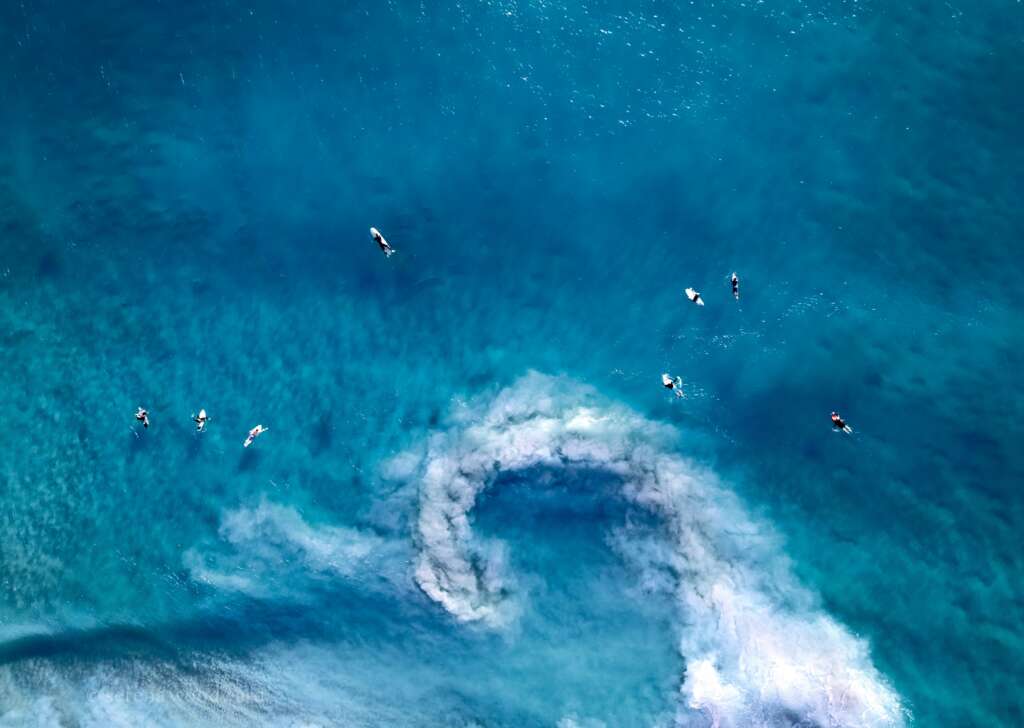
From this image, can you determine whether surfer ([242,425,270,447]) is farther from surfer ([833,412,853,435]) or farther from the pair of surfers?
surfer ([833,412,853,435])

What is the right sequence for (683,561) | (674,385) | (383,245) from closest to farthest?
1. (683,561)
2. (674,385)
3. (383,245)

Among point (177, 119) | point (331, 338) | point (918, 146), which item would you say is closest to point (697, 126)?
point (918, 146)

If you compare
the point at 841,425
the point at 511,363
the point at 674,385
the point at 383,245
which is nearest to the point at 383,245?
the point at 383,245

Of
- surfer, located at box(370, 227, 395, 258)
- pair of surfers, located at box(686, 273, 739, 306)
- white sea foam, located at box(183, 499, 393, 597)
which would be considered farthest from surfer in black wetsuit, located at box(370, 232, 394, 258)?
pair of surfers, located at box(686, 273, 739, 306)

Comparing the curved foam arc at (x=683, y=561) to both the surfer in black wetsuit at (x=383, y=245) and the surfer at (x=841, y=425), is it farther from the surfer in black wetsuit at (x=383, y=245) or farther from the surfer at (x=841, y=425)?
the surfer in black wetsuit at (x=383, y=245)

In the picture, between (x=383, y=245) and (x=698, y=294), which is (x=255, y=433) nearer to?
(x=383, y=245)

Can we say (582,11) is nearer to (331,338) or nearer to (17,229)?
(331,338)
